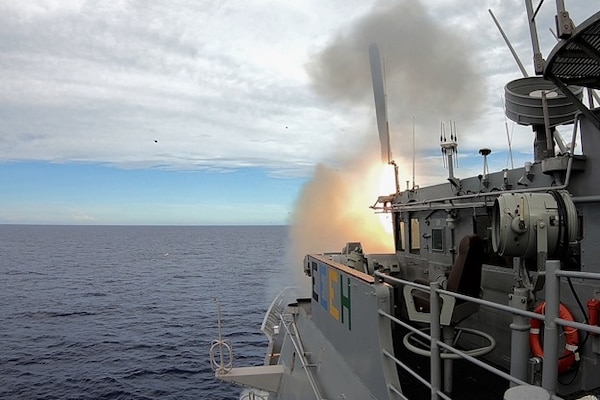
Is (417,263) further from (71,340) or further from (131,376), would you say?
(71,340)

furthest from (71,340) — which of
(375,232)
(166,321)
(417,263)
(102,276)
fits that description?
(102,276)

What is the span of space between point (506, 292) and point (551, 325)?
14.8 ft

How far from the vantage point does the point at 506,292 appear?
21.0 feet

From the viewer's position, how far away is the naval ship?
3.26 metres

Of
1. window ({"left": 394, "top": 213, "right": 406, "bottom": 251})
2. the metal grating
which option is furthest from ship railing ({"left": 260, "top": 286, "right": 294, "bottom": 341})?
the metal grating

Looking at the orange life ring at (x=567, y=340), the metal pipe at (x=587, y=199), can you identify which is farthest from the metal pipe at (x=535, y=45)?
the orange life ring at (x=567, y=340)

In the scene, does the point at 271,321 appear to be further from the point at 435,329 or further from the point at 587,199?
the point at 435,329

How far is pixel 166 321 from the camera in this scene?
94.8ft

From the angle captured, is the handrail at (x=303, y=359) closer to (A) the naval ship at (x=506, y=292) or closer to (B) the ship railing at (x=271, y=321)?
(A) the naval ship at (x=506, y=292)

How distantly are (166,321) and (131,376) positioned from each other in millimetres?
10377

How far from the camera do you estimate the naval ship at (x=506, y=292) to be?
3.26m

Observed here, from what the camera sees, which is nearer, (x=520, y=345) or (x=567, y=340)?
(x=520, y=345)

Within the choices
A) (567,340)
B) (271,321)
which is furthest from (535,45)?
(271,321)

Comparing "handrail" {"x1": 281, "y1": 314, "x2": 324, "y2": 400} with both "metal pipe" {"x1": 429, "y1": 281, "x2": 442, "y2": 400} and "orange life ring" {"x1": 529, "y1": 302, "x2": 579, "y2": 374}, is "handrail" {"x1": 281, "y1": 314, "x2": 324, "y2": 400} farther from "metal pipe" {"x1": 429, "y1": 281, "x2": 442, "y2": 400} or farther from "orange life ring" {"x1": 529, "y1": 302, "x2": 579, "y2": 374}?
"metal pipe" {"x1": 429, "y1": 281, "x2": 442, "y2": 400}
